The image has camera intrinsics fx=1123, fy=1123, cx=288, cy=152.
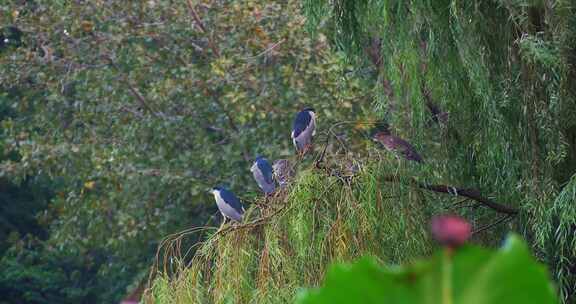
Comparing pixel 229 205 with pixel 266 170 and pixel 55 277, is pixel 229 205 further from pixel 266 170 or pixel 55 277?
pixel 55 277

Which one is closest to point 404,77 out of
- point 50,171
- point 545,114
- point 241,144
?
point 545,114

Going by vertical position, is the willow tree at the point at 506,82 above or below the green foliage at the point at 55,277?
above

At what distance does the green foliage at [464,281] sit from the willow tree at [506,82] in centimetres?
443

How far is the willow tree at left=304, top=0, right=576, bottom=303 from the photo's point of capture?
5133mm

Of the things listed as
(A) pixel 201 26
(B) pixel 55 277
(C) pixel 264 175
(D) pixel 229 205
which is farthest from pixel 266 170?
(B) pixel 55 277

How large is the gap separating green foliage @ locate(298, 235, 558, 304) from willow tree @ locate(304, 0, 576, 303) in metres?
4.43

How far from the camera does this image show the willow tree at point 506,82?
16.8 feet

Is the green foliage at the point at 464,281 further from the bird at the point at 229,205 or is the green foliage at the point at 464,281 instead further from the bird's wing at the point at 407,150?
the bird at the point at 229,205

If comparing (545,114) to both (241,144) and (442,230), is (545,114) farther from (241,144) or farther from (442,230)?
(241,144)

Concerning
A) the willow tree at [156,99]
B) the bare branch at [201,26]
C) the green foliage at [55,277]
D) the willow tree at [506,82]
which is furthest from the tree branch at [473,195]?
the green foliage at [55,277]

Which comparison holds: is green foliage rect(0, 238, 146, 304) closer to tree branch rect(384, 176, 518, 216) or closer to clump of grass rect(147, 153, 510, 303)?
tree branch rect(384, 176, 518, 216)

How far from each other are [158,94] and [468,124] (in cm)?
630

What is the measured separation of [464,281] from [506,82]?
4.90m

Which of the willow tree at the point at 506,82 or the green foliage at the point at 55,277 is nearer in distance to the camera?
the willow tree at the point at 506,82
